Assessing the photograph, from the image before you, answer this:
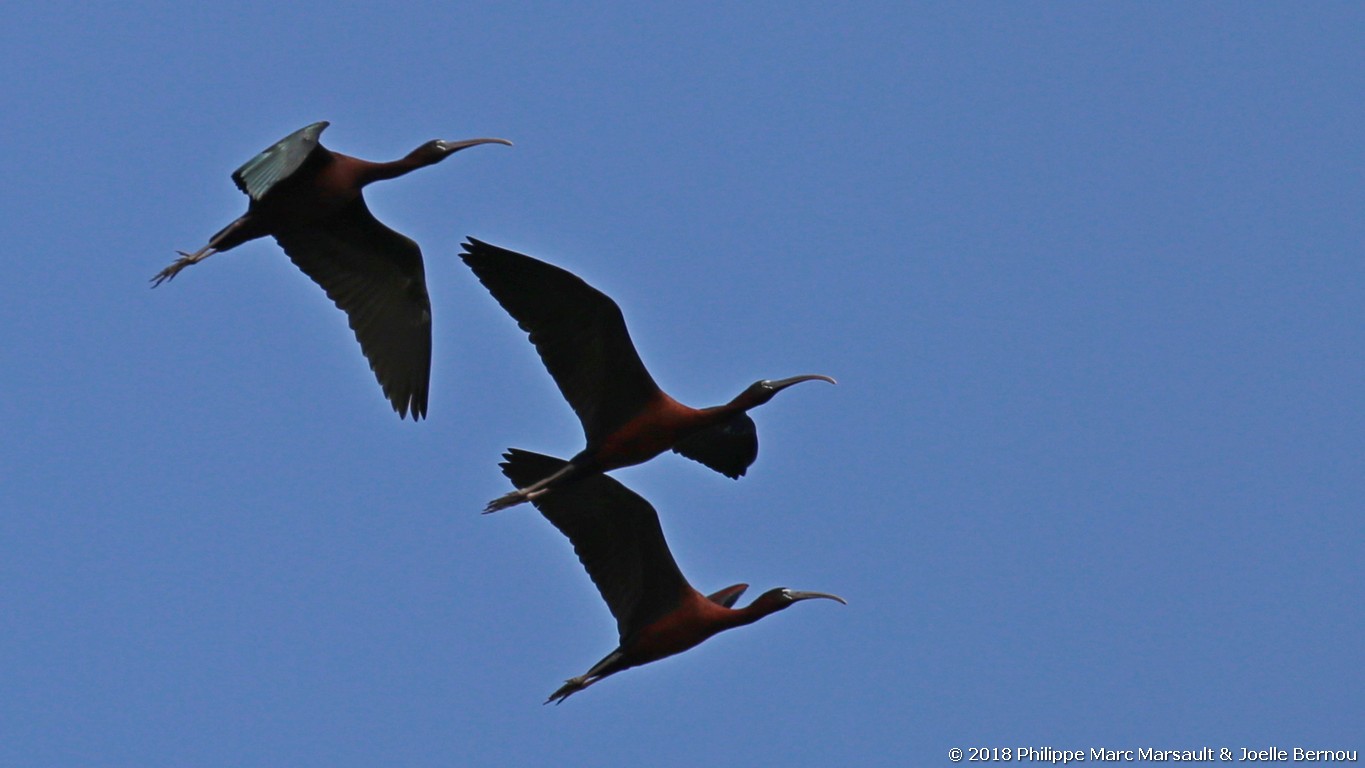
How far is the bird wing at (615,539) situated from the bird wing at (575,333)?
2.27ft

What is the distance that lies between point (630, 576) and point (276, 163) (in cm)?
580

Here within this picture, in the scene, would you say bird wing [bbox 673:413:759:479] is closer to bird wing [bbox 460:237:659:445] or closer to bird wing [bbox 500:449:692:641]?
bird wing [bbox 500:449:692:641]

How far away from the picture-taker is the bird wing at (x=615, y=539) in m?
22.2

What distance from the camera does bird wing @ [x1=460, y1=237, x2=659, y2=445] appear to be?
68.7 feet

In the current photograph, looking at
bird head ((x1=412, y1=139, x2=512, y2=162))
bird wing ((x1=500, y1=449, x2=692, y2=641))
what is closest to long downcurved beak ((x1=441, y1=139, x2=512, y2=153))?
bird head ((x1=412, y1=139, x2=512, y2=162))

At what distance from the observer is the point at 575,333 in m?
21.4

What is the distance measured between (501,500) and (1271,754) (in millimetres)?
7748

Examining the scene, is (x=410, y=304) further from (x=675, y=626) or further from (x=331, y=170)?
(x=675, y=626)

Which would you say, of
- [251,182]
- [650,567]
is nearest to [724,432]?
[650,567]

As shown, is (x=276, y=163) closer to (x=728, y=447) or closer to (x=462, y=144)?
(x=462, y=144)

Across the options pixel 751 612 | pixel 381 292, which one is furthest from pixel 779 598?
pixel 381 292

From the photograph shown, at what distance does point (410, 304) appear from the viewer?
23.9 metres

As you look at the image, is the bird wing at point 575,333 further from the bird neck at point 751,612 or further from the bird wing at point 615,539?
the bird neck at point 751,612

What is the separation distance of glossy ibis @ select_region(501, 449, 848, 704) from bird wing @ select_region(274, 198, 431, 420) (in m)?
2.18
